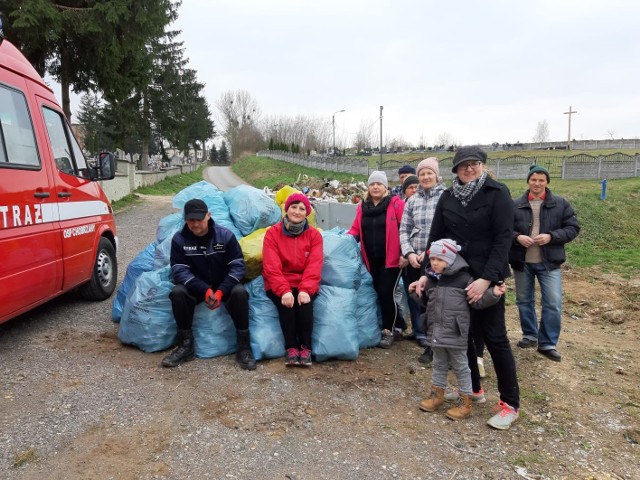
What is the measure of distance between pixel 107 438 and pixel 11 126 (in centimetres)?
273

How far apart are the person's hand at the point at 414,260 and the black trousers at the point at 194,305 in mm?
1395

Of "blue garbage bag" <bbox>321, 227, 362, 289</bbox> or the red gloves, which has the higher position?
"blue garbage bag" <bbox>321, 227, 362, 289</bbox>

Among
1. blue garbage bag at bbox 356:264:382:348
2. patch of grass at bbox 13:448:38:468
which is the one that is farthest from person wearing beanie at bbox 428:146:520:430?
patch of grass at bbox 13:448:38:468

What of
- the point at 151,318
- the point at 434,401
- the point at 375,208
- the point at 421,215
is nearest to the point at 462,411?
the point at 434,401

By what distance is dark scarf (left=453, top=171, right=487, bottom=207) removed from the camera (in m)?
2.99

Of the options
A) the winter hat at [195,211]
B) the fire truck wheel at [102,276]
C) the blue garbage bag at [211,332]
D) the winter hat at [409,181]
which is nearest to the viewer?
the winter hat at [195,211]

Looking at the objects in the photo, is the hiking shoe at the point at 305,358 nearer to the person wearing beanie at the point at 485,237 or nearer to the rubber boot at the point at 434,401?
the rubber boot at the point at 434,401

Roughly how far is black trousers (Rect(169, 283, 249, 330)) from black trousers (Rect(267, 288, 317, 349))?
29cm

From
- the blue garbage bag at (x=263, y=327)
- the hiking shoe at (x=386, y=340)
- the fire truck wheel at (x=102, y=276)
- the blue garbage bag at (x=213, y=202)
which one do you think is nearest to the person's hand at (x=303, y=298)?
the blue garbage bag at (x=263, y=327)

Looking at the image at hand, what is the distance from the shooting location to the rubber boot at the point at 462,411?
3.18 m

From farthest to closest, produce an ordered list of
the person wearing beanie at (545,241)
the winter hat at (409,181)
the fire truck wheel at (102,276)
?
the fire truck wheel at (102,276) < the winter hat at (409,181) < the person wearing beanie at (545,241)

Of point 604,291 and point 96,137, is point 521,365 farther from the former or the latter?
point 96,137

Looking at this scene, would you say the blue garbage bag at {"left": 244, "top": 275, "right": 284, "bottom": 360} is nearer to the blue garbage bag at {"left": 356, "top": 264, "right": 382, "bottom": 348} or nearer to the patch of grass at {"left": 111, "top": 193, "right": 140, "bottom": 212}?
the blue garbage bag at {"left": 356, "top": 264, "right": 382, "bottom": 348}

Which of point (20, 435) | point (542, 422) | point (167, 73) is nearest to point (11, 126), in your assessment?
point (20, 435)
